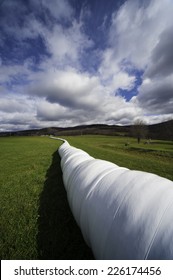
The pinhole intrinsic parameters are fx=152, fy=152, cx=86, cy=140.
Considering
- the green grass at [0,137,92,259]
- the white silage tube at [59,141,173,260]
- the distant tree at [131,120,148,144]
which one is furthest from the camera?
the distant tree at [131,120,148,144]

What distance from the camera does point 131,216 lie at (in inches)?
97.3

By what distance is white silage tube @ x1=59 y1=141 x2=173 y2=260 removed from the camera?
2117 millimetres

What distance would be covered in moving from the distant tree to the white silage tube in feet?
283

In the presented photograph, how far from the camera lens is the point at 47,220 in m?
5.66

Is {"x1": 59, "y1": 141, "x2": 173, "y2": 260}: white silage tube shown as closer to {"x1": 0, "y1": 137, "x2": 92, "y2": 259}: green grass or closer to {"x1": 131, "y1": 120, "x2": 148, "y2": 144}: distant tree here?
{"x1": 0, "y1": 137, "x2": 92, "y2": 259}: green grass

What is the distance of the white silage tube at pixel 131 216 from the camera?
2117 millimetres

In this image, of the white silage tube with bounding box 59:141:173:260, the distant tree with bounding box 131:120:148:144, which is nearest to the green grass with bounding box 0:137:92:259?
the white silage tube with bounding box 59:141:173:260

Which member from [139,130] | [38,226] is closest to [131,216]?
[38,226]

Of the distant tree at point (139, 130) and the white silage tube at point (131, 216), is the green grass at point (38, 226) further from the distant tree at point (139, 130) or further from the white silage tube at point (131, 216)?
the distant tree at point (139, 130)

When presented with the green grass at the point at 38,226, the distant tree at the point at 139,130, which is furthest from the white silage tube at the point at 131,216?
the distant tree at the point at 139,130

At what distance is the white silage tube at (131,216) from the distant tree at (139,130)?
8619 centimetres

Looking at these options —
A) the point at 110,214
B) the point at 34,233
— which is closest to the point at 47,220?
the point at 34,233
